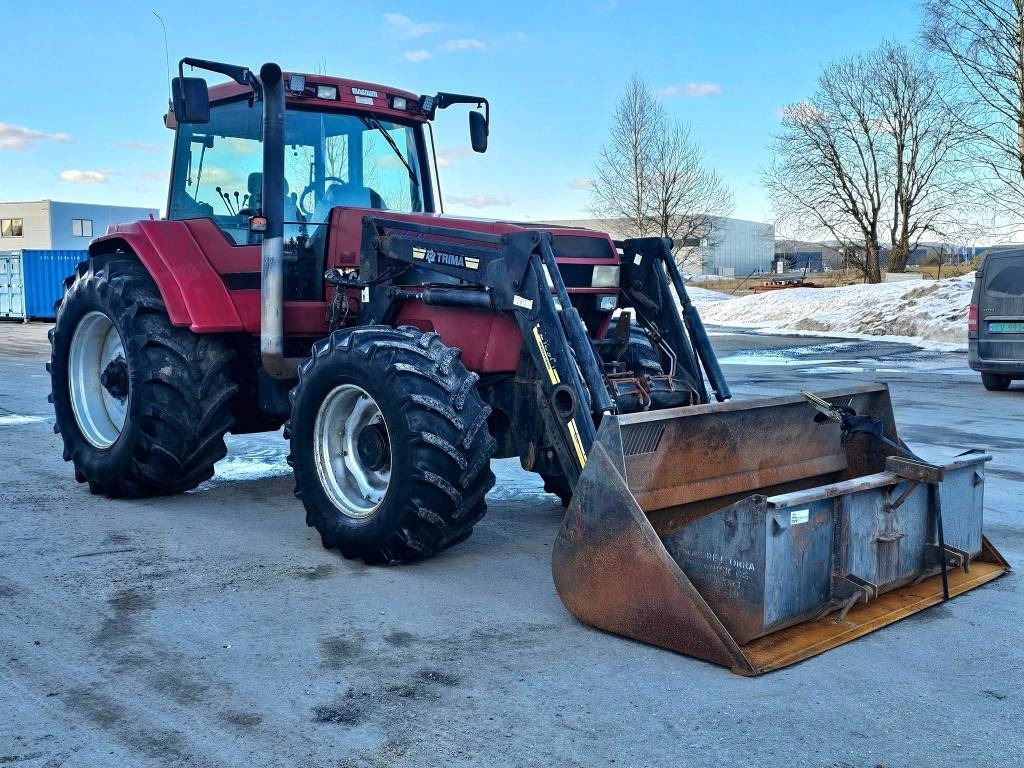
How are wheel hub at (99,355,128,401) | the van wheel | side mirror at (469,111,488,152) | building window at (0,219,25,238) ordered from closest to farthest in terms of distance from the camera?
wheel hub at (99,355,128,401)
side mirror at (469,111,488,152)
the van wheel
building window at (0,219,25,238)

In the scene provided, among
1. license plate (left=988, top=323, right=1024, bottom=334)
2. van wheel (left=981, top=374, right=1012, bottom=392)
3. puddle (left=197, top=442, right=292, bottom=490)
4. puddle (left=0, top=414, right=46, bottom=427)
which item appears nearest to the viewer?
puddle (left=197, top=442, right=292, bottom=490)

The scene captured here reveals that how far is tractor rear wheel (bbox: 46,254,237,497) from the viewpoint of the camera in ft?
22.2

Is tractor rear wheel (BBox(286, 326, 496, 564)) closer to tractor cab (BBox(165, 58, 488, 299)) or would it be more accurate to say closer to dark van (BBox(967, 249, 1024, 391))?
tractor cab (BBox(165, 58, 488, 299))

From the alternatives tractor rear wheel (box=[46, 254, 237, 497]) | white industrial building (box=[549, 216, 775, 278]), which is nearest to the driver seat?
tractor rear wheel (box=[46, 254, 237, 497])

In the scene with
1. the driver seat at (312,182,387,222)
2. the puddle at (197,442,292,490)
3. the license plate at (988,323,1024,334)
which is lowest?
the puddle at (197,442,292,490)

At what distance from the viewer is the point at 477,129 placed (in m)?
7.64

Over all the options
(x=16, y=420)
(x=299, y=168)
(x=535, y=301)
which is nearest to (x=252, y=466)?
(x=299, y=168)

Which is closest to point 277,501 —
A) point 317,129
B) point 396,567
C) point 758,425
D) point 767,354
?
point 396,567

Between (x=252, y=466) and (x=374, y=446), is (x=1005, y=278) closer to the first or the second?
(x=252, y=466)

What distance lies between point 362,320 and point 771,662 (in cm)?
336

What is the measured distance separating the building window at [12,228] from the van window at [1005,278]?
156 feet

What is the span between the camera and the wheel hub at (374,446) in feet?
18.5

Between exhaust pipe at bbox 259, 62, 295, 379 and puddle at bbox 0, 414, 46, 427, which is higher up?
exhaust pipe at bbox 259, 62, 295, 379

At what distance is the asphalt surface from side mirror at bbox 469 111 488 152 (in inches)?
112
